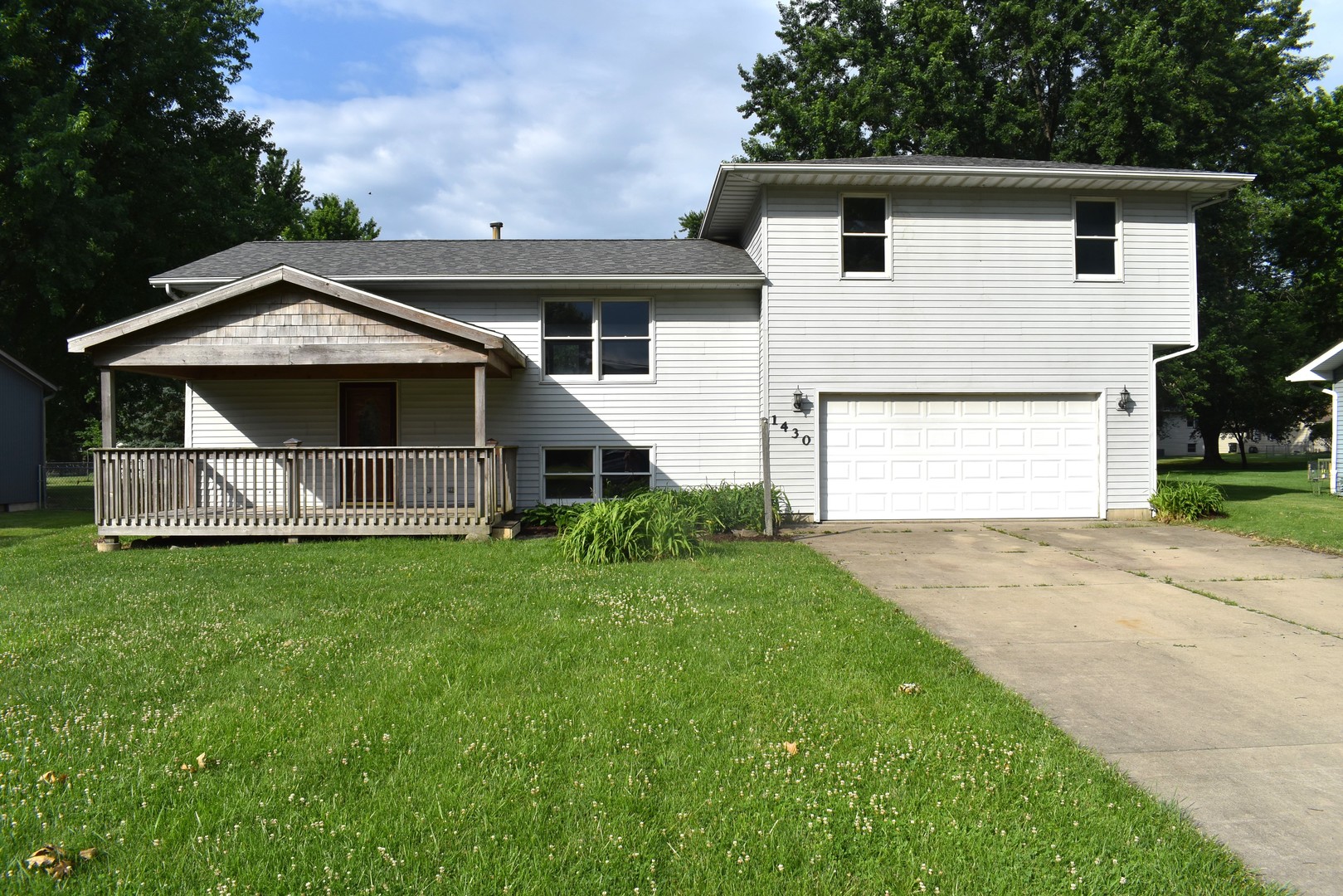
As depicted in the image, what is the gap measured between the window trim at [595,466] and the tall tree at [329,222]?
81.4 ft

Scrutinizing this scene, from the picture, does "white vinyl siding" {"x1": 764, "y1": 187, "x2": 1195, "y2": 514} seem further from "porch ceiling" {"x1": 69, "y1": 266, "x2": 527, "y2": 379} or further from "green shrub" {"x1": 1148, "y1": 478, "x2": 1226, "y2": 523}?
"porch ceiling" {"x1": 69, "y1": 266, "x2": 527, "y2": 379}

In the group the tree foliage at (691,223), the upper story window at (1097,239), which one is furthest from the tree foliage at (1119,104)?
the upper story window at (1097,239)

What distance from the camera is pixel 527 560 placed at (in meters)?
9.01

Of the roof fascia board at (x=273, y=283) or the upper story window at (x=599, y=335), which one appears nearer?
the roof fascia board at (x=273, y=283)

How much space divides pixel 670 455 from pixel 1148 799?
1086cm

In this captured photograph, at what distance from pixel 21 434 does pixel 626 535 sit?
17.2 metres

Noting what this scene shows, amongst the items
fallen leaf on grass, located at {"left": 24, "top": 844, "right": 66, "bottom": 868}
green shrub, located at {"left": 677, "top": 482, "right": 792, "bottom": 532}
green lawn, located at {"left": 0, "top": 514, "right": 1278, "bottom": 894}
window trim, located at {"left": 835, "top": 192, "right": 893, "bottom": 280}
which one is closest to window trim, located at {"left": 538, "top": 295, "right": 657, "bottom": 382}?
green shrub, located at {"left": 677, "top": 482, "right": 792, "bottom": 532}

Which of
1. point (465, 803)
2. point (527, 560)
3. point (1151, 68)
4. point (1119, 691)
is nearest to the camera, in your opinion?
point (465, 803)

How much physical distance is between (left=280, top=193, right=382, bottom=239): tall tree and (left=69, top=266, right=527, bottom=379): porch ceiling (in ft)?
80.0

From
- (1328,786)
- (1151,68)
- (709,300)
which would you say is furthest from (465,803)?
(1151,68)

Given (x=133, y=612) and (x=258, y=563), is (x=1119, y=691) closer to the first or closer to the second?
(x=133, y=612)

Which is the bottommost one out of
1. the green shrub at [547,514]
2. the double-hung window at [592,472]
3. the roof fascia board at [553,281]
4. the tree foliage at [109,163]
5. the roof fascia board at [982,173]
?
the green shrub at [547,514]

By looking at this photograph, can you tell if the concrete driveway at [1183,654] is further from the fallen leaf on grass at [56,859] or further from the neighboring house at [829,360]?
the fallen leaf on grass at [56,859]

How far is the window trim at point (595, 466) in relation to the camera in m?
13.8
